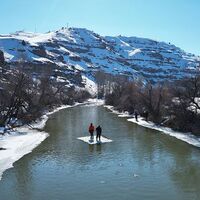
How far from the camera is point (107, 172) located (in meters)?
27.6

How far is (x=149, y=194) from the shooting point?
22375 mm

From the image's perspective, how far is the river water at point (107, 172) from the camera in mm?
22606

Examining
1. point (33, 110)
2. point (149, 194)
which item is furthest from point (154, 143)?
point (33, 110)

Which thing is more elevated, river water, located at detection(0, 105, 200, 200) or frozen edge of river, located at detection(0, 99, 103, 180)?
frozen edge of river, located at detection(0, 99, 103, 180)

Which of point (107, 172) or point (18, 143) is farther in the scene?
point (18, 143)

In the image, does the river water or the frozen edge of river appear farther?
the frozen edge of river

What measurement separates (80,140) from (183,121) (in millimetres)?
16796

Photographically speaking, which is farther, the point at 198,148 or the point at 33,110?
the point at 33,110

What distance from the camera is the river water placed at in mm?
22606

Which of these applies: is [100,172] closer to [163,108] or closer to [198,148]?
[198,148]

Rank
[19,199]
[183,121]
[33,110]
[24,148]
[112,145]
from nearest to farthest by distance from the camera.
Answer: [19,199] → [24,148] → [112,145] → [183,121] → [33,110]

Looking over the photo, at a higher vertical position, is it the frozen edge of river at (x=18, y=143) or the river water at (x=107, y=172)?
the frozen edge of river at (x=18, y=143)

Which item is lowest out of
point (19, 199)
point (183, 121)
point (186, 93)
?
point (19, 199)

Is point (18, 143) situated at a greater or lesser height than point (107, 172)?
greater
